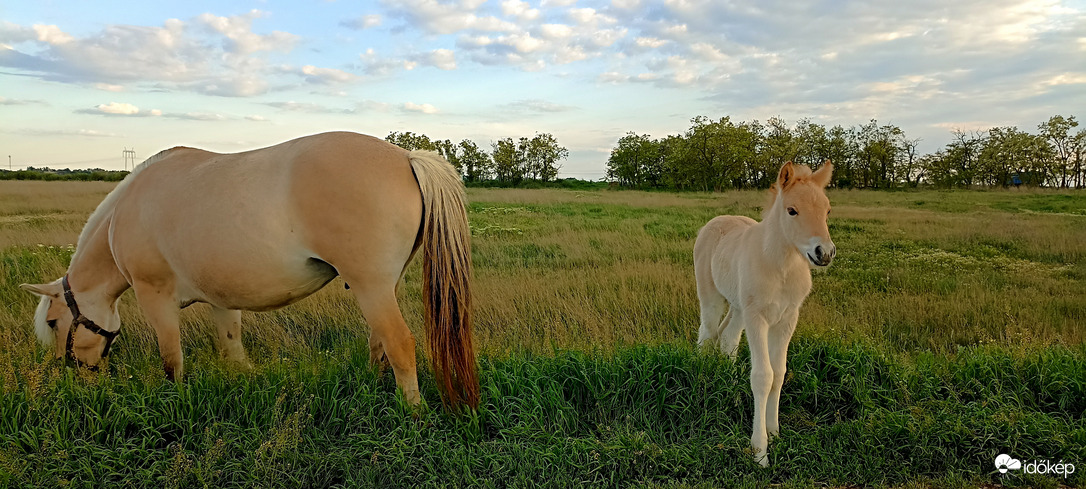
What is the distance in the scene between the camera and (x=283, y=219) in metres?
3.56

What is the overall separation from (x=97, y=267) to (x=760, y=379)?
545 centimetres

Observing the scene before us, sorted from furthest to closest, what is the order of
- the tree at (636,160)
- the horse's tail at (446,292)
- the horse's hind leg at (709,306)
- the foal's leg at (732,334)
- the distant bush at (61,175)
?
1. the tree at (636,160)
2. the distant bush at (61,175)
3. the horse's hind leg at (709,306)
4. the foal's leg at (732,334)
5. the horse's tail at (446,292)

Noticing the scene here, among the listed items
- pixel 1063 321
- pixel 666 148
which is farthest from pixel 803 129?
pixel 1063 321

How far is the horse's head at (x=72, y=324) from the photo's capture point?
4590mm

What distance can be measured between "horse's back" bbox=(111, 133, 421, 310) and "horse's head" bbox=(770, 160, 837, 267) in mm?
2416

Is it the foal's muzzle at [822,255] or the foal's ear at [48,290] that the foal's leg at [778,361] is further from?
the foal's ear at [48,290]

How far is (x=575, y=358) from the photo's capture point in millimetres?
4070

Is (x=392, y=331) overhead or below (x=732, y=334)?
overhead

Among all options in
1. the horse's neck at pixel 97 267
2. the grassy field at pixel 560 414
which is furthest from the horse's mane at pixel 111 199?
the grassy field at pixel 560 414

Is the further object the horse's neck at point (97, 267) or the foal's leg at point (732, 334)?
the horse's neck at point (97, 267)

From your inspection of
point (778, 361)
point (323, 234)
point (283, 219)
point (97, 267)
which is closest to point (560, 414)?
point (778, 361)

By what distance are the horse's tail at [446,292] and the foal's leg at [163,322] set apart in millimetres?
2173

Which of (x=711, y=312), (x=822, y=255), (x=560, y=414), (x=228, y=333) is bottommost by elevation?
(x=560, y=414)

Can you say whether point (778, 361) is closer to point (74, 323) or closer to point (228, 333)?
point (228, 333)
